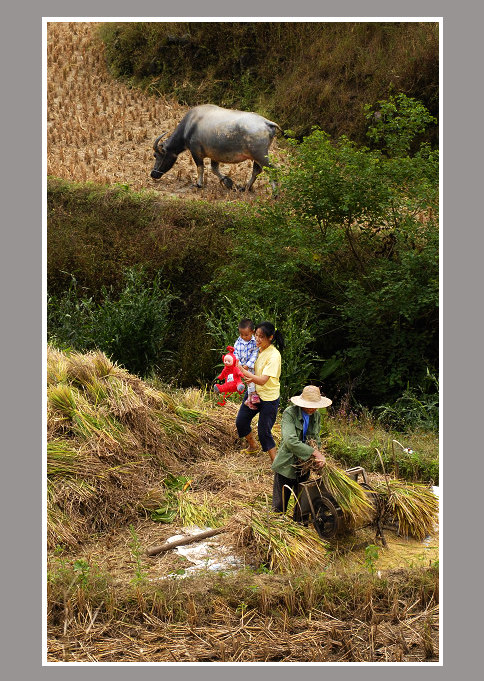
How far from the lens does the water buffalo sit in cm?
1565

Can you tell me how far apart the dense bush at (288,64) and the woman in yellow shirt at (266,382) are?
480 inches

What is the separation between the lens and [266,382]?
8.05 m

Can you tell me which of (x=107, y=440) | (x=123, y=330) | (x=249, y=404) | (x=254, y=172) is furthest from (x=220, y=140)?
(x=107, y=440)

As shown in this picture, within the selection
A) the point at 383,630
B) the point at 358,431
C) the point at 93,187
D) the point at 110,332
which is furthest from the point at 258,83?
the point at 383,630

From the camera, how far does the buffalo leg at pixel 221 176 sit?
16734 millimetres

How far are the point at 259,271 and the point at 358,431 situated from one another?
3.15 metres

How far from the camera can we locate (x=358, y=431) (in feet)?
32.9

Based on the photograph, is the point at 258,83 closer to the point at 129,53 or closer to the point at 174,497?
the point at 129,53

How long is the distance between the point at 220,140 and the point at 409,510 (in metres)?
10.1

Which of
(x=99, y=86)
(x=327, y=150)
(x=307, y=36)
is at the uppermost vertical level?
(x=307, y=36)

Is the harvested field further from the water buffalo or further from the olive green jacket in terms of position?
Result: the water buffalo

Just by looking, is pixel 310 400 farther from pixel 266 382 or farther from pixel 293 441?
pixel 266 382

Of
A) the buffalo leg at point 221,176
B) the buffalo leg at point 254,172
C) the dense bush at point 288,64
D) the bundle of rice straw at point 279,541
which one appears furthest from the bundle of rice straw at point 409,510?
the dense bush at point 288,64

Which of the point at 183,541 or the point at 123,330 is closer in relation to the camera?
the point at 183,541
